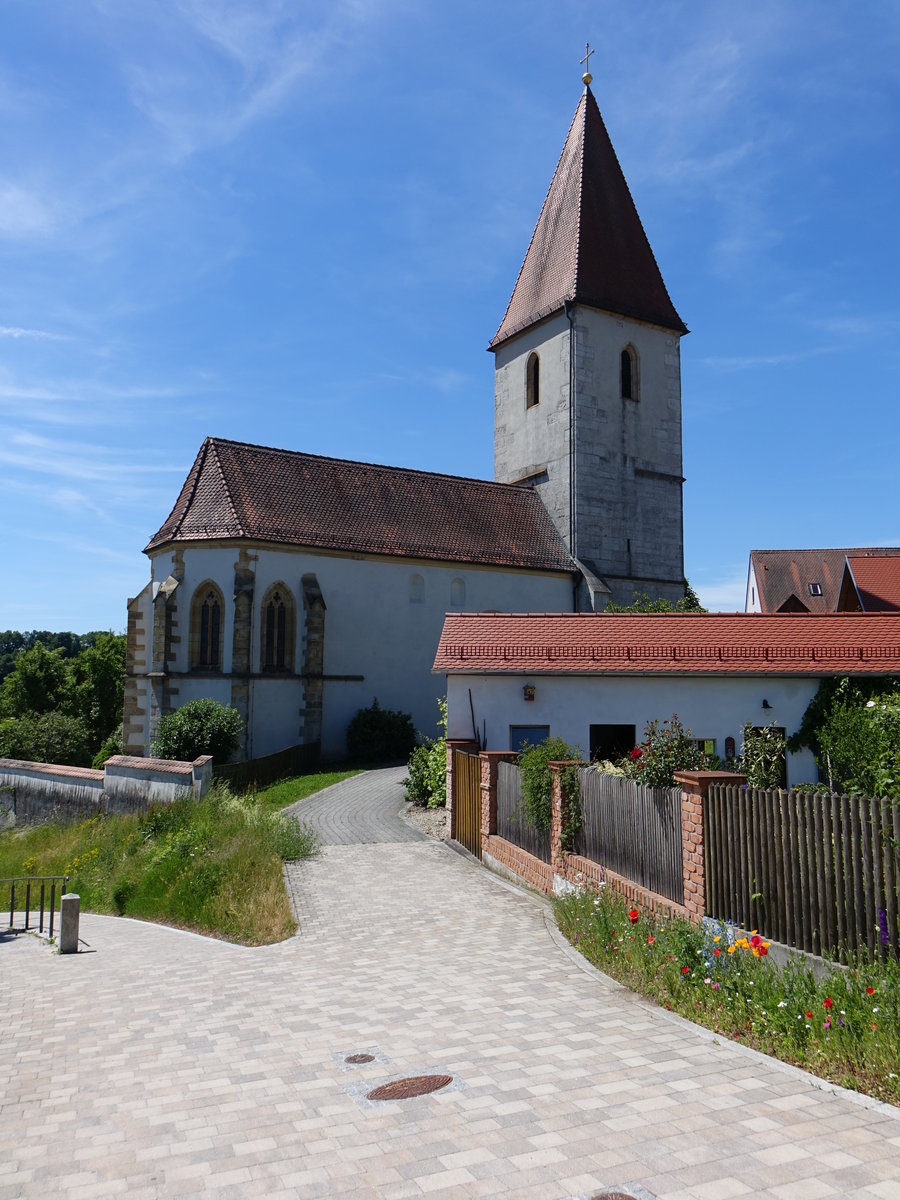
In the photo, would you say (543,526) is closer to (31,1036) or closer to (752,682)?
(752,682)

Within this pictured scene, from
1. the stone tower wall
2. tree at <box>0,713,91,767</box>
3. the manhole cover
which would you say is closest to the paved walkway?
the manhole cover

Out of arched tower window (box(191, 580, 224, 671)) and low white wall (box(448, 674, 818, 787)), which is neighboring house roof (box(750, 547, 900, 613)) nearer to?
arched tower window (box(191, 580, 224, 671))

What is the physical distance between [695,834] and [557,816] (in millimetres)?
3661

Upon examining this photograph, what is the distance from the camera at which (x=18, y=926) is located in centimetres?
1514

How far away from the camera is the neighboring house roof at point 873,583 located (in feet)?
104

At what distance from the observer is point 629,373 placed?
1587 inches

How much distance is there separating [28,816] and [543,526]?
2188cm

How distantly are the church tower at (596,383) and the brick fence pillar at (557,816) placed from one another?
964 inches

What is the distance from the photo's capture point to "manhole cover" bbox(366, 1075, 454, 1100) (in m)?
5.54

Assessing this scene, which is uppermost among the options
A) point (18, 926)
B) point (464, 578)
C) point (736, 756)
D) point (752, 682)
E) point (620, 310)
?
point (620, 310)

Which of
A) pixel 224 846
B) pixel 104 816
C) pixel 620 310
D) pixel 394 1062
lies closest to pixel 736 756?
pixel 224 846

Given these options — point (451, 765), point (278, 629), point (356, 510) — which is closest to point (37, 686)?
point (278, 629)

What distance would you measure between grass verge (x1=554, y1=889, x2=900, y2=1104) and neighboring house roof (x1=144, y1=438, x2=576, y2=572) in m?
24.2

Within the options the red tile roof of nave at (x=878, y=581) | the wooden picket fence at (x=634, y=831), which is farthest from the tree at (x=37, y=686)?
the wooden picket fence at (x=634, y=831)
